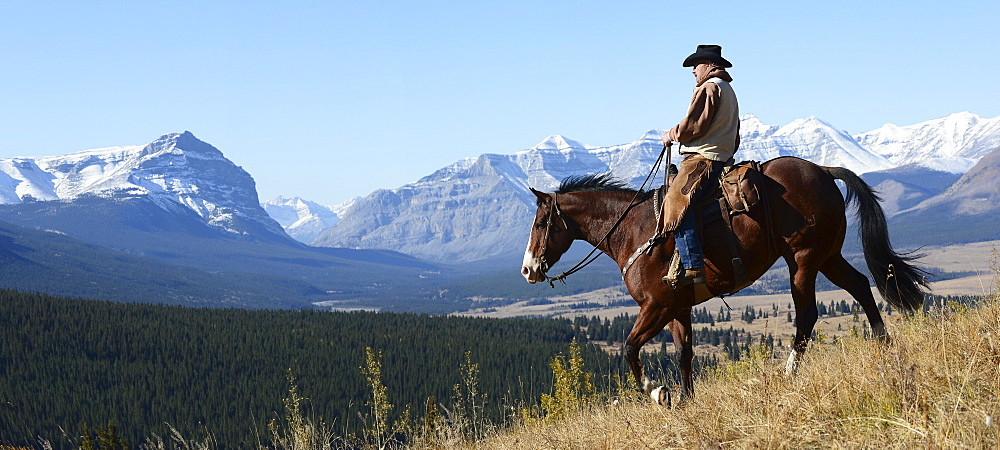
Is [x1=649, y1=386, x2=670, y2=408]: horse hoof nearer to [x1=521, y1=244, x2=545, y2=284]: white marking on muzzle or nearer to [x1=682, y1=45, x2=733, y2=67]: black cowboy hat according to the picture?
[x1=521, y1=244, x2=545, y2=284]: white marking on muzzle

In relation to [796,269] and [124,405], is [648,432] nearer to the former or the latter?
[796,269]

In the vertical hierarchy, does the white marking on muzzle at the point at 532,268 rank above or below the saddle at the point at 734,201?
below

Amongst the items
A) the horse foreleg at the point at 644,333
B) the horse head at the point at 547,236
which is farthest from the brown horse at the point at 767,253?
the horse head at the point at 547,236

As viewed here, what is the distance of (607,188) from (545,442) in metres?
3.75

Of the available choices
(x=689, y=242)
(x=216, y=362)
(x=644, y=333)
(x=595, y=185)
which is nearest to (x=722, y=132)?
(x=689, y=242)

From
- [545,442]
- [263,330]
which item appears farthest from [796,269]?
[263,330]

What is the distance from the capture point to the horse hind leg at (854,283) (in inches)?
369

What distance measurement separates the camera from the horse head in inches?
421

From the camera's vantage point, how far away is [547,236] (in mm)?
10703

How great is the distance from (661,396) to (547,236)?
10.0ft

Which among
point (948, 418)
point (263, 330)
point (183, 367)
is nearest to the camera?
point (948, 418)

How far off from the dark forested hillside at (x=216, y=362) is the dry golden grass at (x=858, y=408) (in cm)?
7462

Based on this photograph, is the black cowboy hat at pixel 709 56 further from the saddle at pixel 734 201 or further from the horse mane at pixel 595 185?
the horse mane at pixel 595 185

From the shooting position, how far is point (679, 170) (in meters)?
9.55
